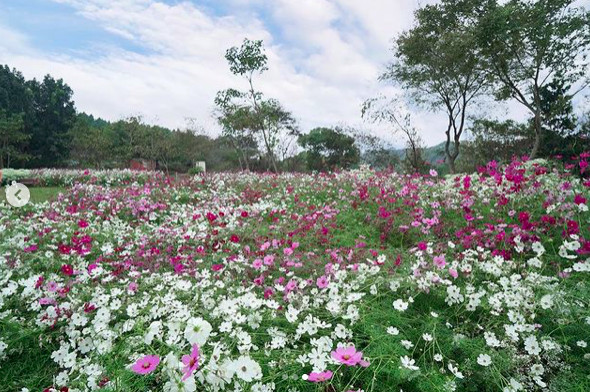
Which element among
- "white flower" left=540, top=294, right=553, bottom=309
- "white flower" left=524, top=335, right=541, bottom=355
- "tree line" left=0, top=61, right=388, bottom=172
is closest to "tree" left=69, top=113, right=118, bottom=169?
"tree line" left=0, top=61, right=388, bottom=172

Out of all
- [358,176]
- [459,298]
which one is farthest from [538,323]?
[358,176]

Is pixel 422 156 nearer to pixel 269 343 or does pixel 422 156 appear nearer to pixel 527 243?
pixel 527 243

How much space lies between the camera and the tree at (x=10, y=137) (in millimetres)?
30953

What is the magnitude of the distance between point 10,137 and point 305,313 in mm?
38808

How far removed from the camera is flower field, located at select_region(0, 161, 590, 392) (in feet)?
5.81

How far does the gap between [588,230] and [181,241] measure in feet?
16.7

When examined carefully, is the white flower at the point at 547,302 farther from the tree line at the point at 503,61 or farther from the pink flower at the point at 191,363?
the tree line at the point at 503,61

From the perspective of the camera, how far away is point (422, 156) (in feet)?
74.4

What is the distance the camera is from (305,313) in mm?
2449

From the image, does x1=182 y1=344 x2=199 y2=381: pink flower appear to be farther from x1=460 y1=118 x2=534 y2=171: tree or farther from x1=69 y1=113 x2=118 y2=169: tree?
x1=69 y1=113 x2=118 y2=169: tree

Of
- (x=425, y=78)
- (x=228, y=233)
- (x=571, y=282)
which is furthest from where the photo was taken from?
(x=425, y=78)

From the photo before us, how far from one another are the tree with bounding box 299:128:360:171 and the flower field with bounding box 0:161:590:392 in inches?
1135

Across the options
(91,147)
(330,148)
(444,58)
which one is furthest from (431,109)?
(91,147)

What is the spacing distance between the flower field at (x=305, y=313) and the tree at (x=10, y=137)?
109ft
